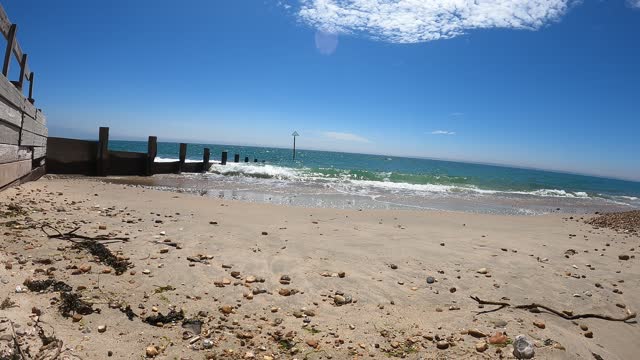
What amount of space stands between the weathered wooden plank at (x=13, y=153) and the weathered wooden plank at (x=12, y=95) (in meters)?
0.75

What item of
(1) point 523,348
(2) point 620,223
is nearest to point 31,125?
(1) point 523,348

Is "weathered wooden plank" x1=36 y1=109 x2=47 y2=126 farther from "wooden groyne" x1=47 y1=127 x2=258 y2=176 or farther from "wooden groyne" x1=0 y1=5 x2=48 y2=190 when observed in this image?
"wooden groyne" x1=47 y1=127 x2=258 y2=176

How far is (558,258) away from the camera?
6469mm

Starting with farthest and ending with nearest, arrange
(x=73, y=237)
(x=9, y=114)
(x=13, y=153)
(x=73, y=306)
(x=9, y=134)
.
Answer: (x=13, y=153), (x=9, y=134), (x=9, y=114), (x=73, y=237), (x=73, y=306)

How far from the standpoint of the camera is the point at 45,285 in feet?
11.3

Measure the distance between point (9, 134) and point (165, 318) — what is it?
5.58m

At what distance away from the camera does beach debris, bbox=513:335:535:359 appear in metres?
3.23

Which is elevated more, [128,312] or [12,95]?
[12,95]

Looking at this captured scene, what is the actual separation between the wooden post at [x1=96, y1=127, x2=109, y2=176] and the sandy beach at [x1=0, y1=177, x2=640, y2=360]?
11.3 meters

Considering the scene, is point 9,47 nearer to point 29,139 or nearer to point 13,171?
point 13,171

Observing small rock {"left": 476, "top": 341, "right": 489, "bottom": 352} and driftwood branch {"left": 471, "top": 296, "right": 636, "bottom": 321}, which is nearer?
small rock {"left": 476, "top": 341, "right": 489, "bottom": 352}

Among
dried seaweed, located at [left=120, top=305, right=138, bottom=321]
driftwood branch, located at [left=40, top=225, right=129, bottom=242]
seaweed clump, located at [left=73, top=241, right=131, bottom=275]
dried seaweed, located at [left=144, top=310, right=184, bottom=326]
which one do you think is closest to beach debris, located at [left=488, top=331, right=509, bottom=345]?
dried seaweed, located at [left=144, top=310, right=184, bottom=326]

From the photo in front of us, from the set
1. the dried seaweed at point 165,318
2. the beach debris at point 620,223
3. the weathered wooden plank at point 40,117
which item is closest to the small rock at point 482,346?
the dried seaweed at point 165,318

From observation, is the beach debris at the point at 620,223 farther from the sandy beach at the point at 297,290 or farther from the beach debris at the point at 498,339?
the beach debris at the point at 498,339
